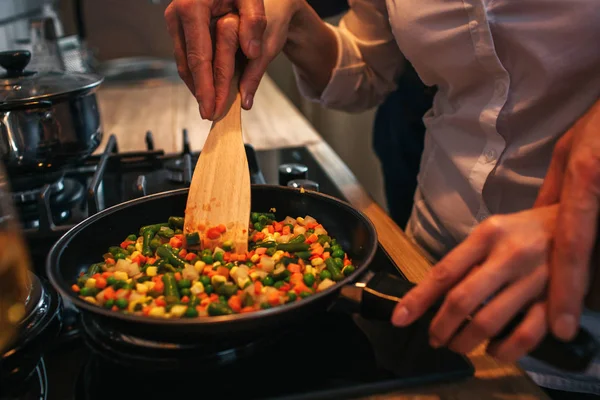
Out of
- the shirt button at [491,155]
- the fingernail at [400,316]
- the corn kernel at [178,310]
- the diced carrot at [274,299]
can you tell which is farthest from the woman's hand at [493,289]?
the shirt button at [491,155]

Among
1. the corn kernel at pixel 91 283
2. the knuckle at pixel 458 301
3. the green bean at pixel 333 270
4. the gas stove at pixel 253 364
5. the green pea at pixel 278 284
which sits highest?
the knuckle at pixel 458 301

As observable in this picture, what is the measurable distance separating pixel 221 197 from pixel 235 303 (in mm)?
235

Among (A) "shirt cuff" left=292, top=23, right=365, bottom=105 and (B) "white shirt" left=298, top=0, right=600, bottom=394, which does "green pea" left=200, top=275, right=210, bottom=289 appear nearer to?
(B) "white shirt" left=298, top=0, right=600, bottom=394

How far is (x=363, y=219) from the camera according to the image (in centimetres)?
78

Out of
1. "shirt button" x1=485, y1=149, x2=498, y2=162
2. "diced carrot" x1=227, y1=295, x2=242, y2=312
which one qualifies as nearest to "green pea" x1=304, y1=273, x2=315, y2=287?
"diced carrot" x1=227, y1=295, x2=242, y2=312

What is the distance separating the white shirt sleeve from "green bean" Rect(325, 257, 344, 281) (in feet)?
2.15

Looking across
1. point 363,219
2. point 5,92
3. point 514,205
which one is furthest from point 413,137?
point 5,92

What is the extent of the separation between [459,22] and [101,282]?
740 mm

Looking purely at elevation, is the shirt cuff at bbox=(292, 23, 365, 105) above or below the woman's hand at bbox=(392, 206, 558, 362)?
above

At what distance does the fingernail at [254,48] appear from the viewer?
92cm

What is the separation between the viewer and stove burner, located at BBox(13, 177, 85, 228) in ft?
3.51

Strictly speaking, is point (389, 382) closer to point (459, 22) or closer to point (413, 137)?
point (459, 22)

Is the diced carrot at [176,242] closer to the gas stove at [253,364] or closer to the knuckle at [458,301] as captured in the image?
the gas stove at [253,364]

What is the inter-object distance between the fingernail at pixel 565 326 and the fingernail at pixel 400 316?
156mm
